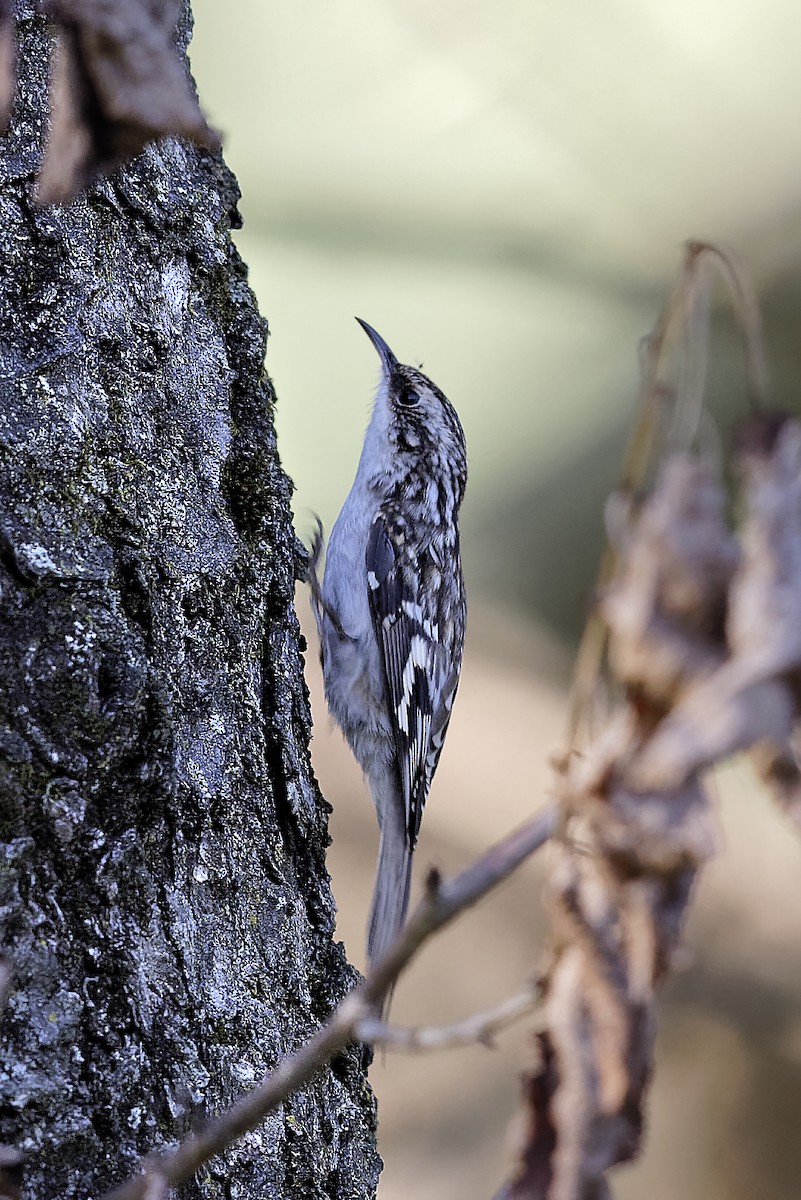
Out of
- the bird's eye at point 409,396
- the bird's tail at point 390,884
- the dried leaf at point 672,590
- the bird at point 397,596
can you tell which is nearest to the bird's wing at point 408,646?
the bird at point 397,596

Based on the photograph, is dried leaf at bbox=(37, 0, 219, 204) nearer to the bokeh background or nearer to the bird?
the bird

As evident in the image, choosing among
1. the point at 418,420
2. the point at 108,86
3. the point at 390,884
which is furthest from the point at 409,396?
the point at 108,86

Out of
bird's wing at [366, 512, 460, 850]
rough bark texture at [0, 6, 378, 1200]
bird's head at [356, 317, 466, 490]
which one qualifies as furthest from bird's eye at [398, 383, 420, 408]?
rough bark texture at [0, 6, 378, 1200]

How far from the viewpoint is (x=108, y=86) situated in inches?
35.1

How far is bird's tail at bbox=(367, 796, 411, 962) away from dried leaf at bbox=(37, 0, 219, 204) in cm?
220

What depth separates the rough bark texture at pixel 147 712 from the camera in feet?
4.96

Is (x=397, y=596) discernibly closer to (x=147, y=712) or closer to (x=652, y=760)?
(x=147, y=712)

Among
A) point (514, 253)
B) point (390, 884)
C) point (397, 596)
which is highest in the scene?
point (514, 253)

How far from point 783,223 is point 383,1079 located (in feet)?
11.2

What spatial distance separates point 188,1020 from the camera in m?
1.62

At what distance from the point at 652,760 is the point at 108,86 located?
0.59 m

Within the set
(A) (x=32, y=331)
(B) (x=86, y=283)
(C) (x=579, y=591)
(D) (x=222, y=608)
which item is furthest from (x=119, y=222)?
(C) (x=579, y=591)

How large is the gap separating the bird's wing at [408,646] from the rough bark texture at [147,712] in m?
1.48

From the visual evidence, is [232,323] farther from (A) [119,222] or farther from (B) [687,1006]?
(B) [687,1006]
